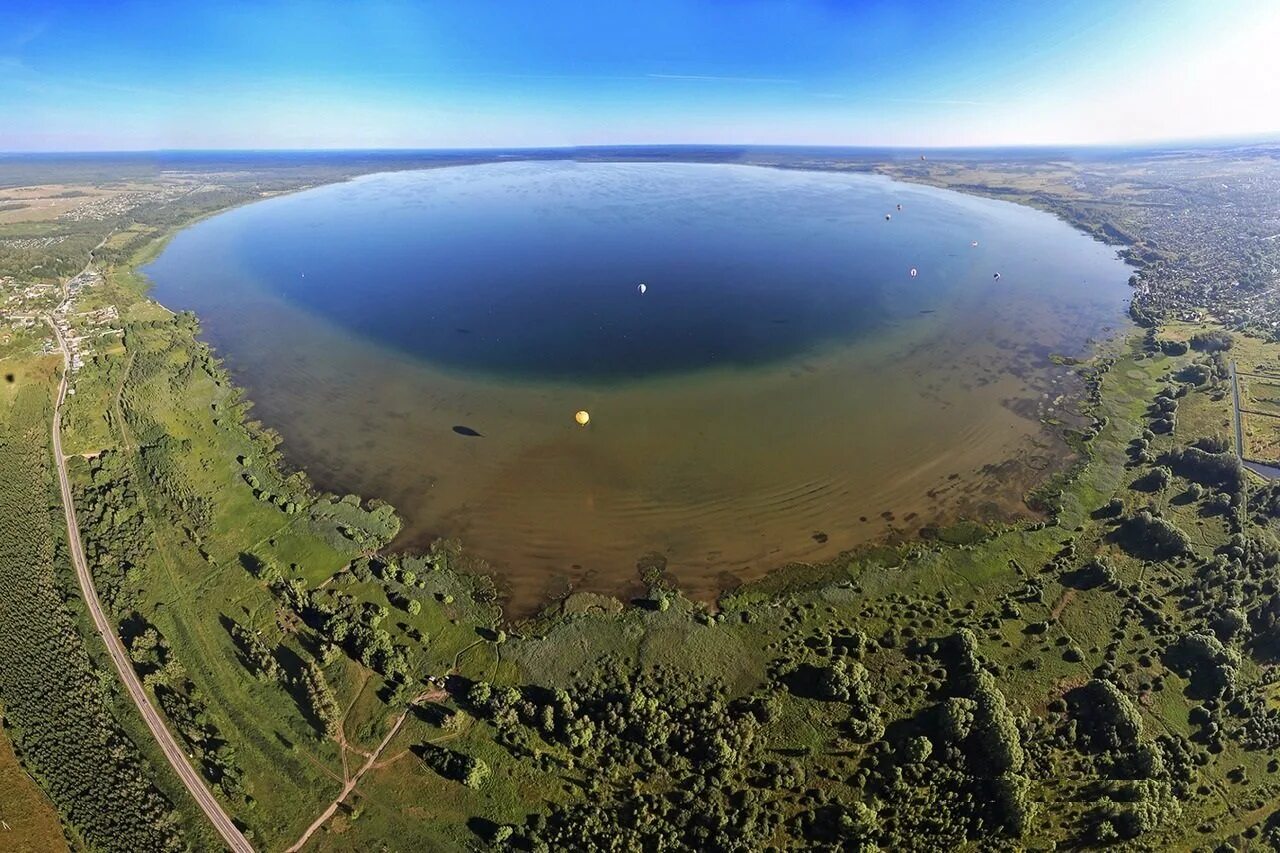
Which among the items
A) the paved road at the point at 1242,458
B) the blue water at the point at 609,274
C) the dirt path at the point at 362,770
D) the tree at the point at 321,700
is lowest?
the dirt path at the point at 362,770

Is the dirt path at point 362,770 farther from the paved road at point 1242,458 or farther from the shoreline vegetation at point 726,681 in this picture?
the paved road at point 1242,458

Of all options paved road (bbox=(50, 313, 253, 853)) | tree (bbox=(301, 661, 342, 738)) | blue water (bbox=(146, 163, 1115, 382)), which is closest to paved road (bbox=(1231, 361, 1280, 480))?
blue water (bbox=(146, 163, 1115, 382))

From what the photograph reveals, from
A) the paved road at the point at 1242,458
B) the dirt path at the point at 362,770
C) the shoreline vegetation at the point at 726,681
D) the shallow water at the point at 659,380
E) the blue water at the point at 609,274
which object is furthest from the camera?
the blue water at the point at 609,274

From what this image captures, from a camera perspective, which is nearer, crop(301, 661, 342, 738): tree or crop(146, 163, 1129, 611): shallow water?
crop(301, 661, 342, 738): tree

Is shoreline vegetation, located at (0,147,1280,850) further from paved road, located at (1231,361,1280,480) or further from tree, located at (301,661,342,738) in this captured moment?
paved road, located at (1231,361,1280,480)

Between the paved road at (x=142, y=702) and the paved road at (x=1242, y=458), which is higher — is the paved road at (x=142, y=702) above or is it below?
below

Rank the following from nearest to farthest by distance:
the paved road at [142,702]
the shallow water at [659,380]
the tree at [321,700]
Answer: the paved road at [142,702]
the tree at [321,700]
the shallow water at [659,380]

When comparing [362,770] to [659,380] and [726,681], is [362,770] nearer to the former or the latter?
[726,681]

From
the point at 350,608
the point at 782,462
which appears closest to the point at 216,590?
the point at 350,608

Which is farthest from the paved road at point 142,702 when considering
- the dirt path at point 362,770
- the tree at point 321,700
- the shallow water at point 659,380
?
the shallow water at point 659,380
